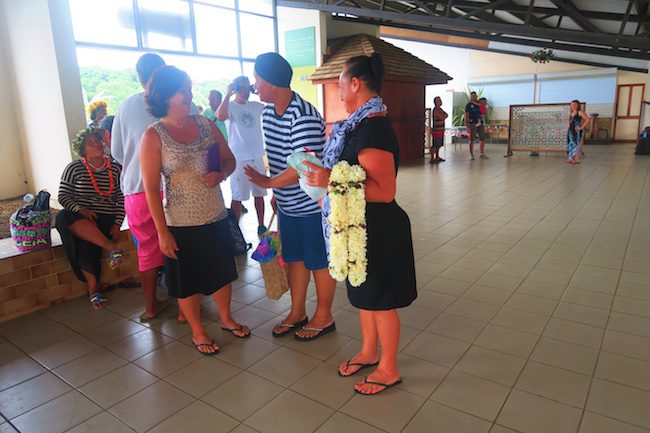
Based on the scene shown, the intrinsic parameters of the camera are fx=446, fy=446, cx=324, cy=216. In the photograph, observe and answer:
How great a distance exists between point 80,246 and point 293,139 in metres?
2.03

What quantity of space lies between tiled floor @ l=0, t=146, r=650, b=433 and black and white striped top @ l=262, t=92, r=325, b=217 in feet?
2.83

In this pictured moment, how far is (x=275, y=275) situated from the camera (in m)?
2.83

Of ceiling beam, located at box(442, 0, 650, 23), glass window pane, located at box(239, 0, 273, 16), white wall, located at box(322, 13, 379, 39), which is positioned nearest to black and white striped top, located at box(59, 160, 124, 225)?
glass window pane, located at box(239, 0, 273, 16)

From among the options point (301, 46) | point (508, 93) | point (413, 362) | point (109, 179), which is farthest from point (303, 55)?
point (508, 93)

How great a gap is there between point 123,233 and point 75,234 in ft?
1.62

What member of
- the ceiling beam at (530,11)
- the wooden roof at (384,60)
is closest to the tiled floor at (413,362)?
the ceiling beam at (530,11)

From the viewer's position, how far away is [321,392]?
88.1 inches

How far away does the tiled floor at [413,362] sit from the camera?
2049 mm

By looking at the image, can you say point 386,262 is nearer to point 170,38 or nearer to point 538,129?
point 170,38

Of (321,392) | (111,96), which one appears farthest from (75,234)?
(111,96)

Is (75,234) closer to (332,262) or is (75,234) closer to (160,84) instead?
(160,84)

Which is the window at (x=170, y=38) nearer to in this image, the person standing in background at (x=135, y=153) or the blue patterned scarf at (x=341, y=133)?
the person standing in background at (x=135, y=153)

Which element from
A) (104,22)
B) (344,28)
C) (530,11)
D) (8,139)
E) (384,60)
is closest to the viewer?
(8,139)

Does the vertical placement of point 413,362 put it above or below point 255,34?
below
